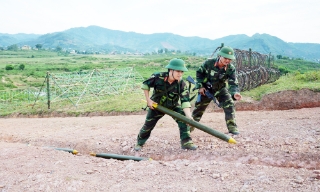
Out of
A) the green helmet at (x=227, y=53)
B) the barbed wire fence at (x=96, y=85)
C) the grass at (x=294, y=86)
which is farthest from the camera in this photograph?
the barbed wire fence at (x=96, y=85)

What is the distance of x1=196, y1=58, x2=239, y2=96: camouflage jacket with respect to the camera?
631 cm

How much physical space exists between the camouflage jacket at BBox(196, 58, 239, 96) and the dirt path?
1030mm

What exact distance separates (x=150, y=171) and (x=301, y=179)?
2055mm

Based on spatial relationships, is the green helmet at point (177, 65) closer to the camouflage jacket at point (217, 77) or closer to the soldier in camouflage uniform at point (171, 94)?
the soldier in camouflage uniform at point (171, 94)

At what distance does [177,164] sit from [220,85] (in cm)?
231

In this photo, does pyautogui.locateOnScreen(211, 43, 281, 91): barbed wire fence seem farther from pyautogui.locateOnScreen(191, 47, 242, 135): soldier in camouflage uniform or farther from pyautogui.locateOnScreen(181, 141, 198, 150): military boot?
pyautogui.locateOnScreen(181, 141, 198, 150): military boot

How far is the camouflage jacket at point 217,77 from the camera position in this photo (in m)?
6.31

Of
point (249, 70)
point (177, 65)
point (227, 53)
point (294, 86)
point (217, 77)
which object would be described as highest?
point (227, 53)

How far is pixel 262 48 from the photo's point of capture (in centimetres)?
15288

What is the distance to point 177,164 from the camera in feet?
15.7

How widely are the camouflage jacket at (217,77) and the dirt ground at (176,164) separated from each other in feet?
3.38

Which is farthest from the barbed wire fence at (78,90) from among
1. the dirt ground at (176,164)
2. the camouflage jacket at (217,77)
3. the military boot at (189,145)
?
the military boot at (189,145)

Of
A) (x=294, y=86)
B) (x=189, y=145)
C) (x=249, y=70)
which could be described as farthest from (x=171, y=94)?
(x=249, y=70)

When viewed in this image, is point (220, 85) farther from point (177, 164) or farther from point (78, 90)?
point (78, 90)
